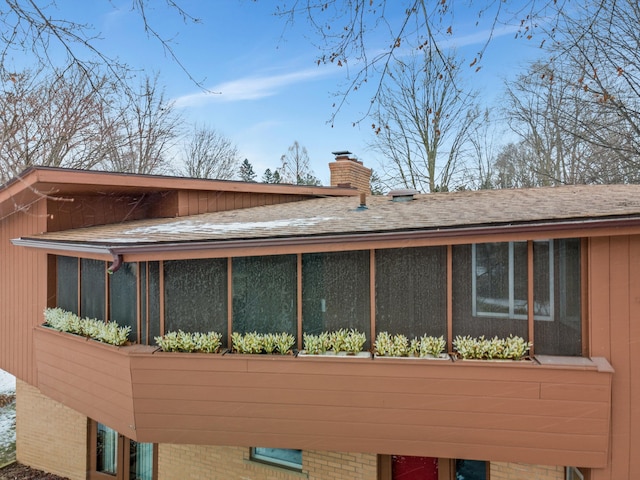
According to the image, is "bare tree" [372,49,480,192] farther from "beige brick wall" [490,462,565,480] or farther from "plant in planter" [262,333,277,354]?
"plant in planter" [262,333,277,354]

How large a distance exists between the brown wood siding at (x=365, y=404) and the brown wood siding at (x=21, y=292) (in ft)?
10.4

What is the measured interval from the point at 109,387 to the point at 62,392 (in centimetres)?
152

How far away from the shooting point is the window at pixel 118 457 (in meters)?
8.09

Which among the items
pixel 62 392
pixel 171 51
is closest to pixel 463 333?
pixel 171 51

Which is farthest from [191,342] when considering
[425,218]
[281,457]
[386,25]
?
[386,25]

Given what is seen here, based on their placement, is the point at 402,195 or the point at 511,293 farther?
the point at 402,195

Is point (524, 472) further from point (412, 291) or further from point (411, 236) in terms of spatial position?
point (411, 236)

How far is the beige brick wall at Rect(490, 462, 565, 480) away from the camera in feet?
16.9

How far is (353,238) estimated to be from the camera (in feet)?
15.7

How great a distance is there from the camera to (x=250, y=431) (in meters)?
5.33

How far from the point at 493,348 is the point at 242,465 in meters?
4.67

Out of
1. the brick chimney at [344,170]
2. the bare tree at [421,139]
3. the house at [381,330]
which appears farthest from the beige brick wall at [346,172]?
the bare tree at [421,139]

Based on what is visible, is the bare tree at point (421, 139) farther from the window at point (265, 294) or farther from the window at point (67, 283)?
the window at point (265, 294)

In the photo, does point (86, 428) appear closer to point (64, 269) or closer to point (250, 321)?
point (64, 269)
